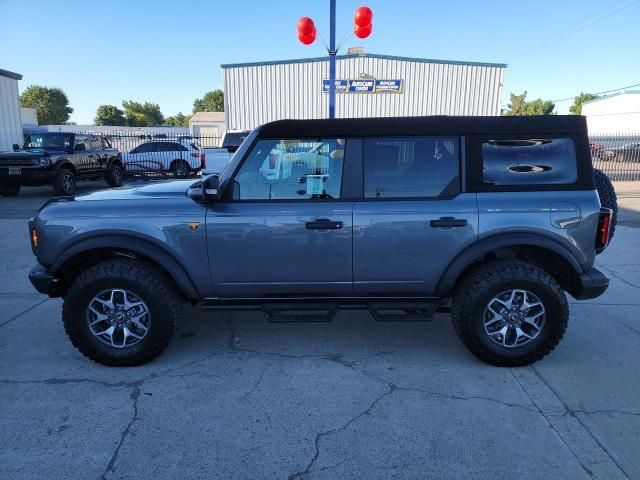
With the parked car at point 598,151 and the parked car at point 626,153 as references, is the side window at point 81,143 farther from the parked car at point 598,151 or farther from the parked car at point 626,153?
the parked car at point 626,153

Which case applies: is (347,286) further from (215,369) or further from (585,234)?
(585,234)

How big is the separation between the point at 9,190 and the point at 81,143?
93.1 inches

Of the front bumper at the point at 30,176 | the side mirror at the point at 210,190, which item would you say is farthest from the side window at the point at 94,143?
the side mirror at the point at 210,190

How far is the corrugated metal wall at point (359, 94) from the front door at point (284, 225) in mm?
19478

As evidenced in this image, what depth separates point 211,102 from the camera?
111500mm

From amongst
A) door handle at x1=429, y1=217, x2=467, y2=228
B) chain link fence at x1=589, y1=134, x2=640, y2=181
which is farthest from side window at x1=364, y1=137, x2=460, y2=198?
chain link fence at x1=589, y1=134, x2=640, y2=181

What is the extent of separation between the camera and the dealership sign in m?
22.0

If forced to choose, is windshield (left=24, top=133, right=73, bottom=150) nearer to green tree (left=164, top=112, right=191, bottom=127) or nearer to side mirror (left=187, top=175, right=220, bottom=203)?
side mirror (left=187, top=175, right=220, bottom=203)

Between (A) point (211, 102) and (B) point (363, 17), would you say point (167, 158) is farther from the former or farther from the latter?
(A) point (211, 102)

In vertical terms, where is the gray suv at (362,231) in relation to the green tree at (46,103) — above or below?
below

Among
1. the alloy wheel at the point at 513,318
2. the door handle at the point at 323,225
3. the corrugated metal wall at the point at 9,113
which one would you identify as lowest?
the alloy wheel at the point at 513,318

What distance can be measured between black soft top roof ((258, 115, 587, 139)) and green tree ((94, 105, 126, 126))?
9710cm

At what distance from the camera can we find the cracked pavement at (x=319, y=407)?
2.33 m

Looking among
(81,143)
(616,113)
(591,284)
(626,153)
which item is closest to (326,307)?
(591,284)
